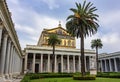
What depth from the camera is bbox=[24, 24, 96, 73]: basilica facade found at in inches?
2500

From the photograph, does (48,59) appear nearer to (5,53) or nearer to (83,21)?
(83,21)

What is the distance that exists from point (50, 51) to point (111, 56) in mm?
28813

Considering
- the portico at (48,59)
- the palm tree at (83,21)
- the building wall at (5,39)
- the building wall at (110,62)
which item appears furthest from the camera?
the building wall at (110,62)

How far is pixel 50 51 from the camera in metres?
65.7

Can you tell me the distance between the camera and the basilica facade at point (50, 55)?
63500 mm

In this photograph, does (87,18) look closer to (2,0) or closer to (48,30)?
(2,0)

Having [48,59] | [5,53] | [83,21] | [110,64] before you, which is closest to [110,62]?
[110,64]

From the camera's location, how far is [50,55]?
6869 centimetres

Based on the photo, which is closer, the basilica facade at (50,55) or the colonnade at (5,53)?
the colonnade at (5,53)

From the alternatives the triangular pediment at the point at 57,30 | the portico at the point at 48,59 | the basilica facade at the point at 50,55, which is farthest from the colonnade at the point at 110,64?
the triangular pediment at the point at 57,30

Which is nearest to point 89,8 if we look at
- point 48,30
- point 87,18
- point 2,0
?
point 87,18

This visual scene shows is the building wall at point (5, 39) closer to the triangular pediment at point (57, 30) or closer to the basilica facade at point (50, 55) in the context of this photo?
the basilica facade at point (50, 55)

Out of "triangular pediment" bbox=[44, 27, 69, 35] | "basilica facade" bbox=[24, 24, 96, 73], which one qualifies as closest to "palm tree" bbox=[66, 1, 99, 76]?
"basilica facade" bbox=[24, 24, 96, 73]

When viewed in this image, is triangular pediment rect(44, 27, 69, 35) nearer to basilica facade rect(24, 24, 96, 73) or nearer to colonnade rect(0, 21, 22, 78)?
basilica facade rect(24, 24, 96, 73)
